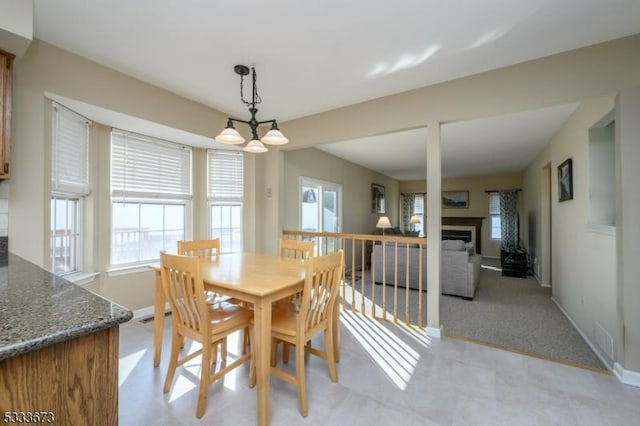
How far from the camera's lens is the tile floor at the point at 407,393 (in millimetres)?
1626

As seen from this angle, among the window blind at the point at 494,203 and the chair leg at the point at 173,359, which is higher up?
the window blind at the point at 494,203

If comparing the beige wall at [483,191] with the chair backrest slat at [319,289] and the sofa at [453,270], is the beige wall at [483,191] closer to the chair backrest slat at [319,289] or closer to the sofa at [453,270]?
the sofa at [453,270]

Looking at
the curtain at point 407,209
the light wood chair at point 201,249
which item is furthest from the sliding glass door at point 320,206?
the curtain at point 407,209

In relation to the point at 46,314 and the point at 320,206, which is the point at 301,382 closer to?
the point at 46,314

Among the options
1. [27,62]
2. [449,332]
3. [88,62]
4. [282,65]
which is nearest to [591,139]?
[449,332]

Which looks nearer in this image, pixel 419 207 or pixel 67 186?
pixel 67 186

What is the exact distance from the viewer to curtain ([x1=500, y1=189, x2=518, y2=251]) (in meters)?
7.39

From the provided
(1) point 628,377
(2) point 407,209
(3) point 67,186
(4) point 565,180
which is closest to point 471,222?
(2) point 407,209

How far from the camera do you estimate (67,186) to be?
8.10ft

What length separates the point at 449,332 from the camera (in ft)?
9.27

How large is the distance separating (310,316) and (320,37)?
76.1 inches

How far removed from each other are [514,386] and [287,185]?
3.59 metres

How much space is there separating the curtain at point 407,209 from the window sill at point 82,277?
8177 mm

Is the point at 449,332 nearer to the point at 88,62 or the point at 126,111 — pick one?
the point at 126,111
